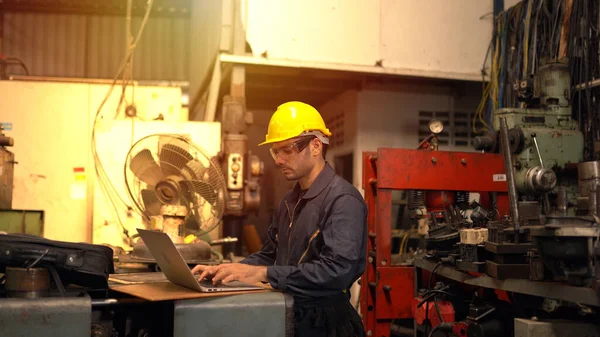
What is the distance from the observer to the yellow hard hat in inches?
95.7

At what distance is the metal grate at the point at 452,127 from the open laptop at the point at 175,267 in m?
3.27

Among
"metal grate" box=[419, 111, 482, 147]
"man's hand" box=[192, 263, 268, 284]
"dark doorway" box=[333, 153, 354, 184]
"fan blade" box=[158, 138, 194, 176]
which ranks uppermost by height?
"metal grate" box=[419, 111, 482, 147]

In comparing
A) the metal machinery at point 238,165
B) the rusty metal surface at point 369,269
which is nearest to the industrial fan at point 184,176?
the metal machinery at point 238,165

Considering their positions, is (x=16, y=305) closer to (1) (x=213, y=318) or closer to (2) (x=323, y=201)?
(1) (x=213, y=318)

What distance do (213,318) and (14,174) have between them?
276 centimetres

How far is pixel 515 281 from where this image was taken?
6.90 feet

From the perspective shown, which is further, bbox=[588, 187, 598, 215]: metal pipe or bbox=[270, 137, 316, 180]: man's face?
bbox=[270, 137, 316, 180]: man's face

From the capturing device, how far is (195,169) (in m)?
3.44

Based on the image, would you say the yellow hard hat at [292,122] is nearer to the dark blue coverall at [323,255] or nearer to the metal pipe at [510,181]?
the dark blue coverall at [323,255]

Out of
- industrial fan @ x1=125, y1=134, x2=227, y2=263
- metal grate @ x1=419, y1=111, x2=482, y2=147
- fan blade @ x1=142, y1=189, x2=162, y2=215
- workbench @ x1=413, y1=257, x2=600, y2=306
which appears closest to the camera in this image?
workbench @ x1=413, y1=257, x2=600, y2=306

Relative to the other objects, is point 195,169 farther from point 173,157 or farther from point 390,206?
point 390,206

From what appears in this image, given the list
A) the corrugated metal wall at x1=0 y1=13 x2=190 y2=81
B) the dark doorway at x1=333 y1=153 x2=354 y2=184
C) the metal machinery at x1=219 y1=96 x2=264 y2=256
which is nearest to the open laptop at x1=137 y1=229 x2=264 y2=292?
the metal machinery at x1=219 y1=96 x2=264 y2=256

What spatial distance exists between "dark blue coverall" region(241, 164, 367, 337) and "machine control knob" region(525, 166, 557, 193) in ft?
4.11

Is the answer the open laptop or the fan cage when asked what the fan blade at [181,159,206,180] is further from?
the open laptop
